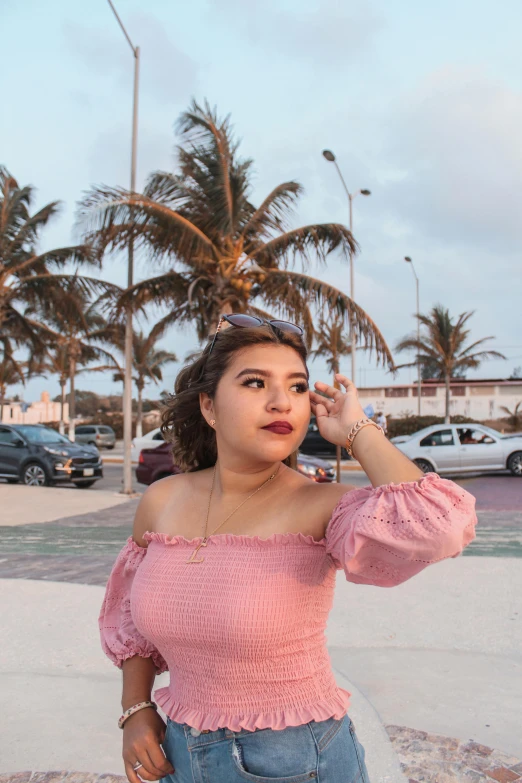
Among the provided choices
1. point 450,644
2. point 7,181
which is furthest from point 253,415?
point 7,181

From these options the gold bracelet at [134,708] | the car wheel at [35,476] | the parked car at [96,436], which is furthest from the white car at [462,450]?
the parked car at [96,436]

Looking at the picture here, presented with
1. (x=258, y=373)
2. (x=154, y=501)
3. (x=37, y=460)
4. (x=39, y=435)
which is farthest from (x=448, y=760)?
(x=39, y=435)

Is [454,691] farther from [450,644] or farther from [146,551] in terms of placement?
[146,551]

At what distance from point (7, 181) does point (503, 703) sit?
18780 mm

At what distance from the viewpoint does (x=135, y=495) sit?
1555 cm

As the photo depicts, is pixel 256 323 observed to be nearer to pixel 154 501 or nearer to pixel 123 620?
pixel 154 501

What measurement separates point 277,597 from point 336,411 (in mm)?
501

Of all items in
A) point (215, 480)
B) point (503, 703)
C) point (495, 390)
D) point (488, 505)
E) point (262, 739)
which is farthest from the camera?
point (495, 390)

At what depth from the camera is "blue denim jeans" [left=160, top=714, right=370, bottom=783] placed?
4.86 feet

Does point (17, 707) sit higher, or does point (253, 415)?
point (253, 415)

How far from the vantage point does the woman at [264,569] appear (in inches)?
58.2

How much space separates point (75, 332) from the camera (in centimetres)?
3109

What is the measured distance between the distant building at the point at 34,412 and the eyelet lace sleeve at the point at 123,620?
193 ft

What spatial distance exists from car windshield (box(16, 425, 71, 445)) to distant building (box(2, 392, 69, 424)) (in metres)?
42.3
